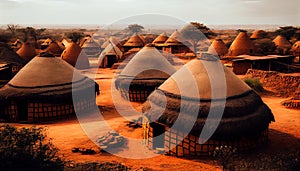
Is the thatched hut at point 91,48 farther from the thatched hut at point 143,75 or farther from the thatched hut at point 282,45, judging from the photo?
the thatched hut at point 282,45

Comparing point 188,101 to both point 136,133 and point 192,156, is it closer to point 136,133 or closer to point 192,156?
point 192,156

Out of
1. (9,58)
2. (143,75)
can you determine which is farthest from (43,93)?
(9,58)

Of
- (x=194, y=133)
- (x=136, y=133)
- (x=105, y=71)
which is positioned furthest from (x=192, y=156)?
(x=105, y=71)

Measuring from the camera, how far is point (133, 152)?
33.4ft

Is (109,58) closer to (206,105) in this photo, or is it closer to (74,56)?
(74,56)

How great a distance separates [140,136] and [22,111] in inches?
261

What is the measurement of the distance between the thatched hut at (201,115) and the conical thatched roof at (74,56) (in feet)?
67.3

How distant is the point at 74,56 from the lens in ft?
98.3

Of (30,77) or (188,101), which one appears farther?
(30,77)

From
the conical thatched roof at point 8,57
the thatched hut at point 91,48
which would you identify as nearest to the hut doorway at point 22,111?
the conical thatched roof at point 8,57

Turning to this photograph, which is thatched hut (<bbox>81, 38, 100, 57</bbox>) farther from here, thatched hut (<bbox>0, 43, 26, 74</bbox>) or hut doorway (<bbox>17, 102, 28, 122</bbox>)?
hut doorway (<bbox>17, 102, 28, 122</bbox>)

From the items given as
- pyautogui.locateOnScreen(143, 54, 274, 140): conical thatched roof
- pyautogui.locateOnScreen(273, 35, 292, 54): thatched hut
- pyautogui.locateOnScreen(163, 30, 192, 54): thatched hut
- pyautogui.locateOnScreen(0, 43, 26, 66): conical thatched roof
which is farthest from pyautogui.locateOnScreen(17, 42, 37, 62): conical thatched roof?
pyautogui.locateOnScreen(273, 35, 292, 54): thatched hut

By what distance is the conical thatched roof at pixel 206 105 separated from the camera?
952 centimetres

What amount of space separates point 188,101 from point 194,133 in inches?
46.8
